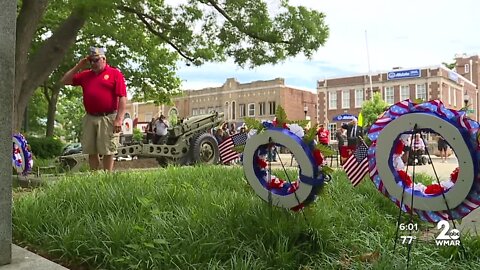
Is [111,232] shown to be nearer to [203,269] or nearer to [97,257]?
[97,257]

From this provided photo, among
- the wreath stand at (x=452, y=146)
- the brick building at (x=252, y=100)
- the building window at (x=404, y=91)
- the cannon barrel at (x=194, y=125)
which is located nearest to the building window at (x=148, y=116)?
the brick building at (x=252, y=100)

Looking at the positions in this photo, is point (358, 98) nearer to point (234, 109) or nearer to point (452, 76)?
point (452, 76)

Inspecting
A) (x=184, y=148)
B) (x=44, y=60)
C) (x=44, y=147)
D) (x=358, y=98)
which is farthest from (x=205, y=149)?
(x=358, y=98)

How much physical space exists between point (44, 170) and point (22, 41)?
3.25m

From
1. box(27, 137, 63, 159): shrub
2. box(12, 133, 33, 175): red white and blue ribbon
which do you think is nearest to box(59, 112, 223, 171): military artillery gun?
box(12, 133, 33, 175): red white and blue ribbon

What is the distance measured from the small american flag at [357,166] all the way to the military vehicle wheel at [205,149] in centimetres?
630

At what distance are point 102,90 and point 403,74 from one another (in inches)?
1943

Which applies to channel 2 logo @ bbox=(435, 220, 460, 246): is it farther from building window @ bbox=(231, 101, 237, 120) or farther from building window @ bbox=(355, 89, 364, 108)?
building window @ bbox=(231, 101, 237, 120)

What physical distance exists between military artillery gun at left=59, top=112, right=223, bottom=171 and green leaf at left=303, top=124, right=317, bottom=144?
795 centimetres

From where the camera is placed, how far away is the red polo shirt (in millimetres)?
6254

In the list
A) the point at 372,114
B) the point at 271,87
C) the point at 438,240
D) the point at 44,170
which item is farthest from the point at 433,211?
the point at 271,87

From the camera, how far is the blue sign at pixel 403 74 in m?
50.2

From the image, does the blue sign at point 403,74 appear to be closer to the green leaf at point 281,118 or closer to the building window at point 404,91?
the building window at point 404,91

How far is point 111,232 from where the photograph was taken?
119 inches
